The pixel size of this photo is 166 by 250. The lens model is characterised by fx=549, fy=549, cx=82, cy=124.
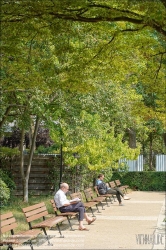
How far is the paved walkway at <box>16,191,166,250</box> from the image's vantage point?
35.5 ft

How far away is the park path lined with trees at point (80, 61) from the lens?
961 centimetres

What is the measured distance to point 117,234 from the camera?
41.4 ft

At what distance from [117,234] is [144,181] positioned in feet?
67.5

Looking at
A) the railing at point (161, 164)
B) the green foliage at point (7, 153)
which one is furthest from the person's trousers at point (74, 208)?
the railing at point (161, 164)

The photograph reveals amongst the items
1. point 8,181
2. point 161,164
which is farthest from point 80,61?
point 161,164

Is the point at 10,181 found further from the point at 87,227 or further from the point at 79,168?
the point at 87,227

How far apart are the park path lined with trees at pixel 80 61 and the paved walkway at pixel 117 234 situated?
349 centimetres

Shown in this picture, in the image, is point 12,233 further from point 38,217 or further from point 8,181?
point 8,181

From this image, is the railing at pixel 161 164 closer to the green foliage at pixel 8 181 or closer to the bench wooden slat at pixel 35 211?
the green foliage at pixel 8 181

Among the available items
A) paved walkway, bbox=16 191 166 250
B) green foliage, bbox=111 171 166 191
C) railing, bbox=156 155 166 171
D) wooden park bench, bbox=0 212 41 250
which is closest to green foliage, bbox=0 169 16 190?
paved walkway, bbox=16 191 166 250

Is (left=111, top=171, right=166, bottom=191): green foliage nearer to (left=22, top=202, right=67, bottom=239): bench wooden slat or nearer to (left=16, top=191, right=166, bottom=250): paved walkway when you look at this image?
(left=16, top=191, right=166, bottom=250): paved walkway

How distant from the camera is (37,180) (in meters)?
25.2

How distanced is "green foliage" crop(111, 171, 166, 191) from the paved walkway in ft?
48.6

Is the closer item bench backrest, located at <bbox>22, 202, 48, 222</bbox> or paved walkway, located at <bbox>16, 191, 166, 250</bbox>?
paved walkway, located at <bbox>16, 191, 166, 250</bbox>
